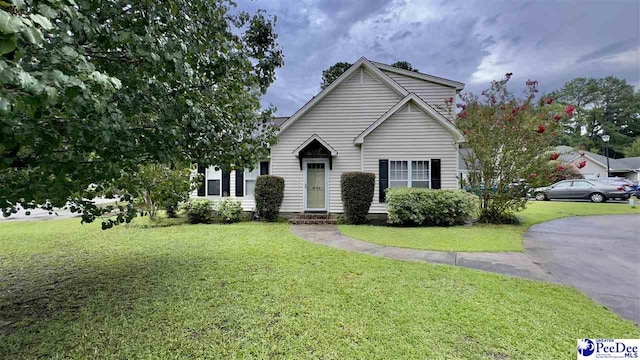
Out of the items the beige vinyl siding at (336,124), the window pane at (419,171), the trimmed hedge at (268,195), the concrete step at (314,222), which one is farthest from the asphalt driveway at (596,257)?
the trimmed hedge at (268,195)

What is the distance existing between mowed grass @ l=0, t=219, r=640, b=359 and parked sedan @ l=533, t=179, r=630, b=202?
17.9 m

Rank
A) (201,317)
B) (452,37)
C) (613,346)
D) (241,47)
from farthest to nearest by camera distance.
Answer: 1. (452,37)
2. (241,47)
3. (201,317)
4. (613,346)

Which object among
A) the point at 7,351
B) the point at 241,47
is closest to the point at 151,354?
the point at 7,351

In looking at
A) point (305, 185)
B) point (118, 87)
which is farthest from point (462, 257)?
point (305, 185)

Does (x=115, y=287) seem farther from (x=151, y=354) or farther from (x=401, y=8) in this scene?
(x=401, y=8)

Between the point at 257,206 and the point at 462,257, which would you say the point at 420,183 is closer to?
the point at 462,257

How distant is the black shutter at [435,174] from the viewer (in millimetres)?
12087

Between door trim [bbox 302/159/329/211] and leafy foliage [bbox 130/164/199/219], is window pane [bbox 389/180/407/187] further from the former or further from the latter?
leafy foliage [bbox 130/164/199/219]

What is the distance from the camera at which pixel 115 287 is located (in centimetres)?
488

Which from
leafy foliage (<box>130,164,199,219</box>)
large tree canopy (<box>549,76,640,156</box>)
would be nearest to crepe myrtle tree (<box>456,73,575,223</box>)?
leafy foliage (<box>130,164,199,219</box>)

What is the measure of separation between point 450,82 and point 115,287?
15.0m

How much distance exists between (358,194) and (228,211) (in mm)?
5492

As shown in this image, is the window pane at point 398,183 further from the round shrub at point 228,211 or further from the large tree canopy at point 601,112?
the large tree canopy at point 601,112

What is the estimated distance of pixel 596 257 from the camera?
647 cm
